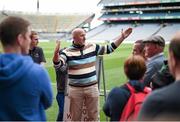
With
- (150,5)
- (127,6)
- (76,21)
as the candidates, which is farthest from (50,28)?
(150,5)

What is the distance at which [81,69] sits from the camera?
20.9 feet

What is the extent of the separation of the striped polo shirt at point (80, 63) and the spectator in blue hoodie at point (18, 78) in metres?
3.18

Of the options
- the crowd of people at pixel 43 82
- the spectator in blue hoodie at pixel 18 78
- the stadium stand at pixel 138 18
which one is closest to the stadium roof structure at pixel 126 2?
the stadium stand at pixel 138 18

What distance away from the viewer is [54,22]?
3265 inches

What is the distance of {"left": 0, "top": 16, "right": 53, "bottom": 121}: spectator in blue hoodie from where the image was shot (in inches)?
117

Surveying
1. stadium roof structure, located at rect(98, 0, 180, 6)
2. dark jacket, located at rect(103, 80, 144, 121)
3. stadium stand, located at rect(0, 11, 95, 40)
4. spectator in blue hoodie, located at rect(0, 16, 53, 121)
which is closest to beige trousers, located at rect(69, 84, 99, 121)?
dark jacket, located at rect(103, 80, 144, 121)

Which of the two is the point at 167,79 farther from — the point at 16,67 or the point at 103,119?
the point at 103,119

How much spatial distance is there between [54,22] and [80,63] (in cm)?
7742

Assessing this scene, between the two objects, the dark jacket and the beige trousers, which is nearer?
the dark jacket

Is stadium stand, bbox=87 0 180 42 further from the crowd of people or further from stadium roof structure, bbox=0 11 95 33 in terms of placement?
the crowd of people

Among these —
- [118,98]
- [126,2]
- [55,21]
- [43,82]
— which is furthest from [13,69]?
[55,21]

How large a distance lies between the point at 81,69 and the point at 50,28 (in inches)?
2972

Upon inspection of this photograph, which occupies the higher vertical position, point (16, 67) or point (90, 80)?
point (16, 67)

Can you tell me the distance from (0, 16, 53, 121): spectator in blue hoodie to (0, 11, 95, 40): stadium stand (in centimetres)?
7540
